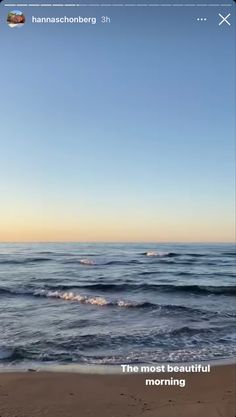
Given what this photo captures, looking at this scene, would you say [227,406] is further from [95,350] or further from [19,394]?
[95,350]

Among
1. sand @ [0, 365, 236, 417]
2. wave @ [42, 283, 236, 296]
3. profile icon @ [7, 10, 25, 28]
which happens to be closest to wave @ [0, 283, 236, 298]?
wave @ [42, 283, 236, 296]

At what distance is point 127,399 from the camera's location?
2.61 meters

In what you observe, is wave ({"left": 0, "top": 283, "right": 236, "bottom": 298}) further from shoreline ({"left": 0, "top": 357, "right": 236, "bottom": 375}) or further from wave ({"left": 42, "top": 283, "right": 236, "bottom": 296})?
shoreline ({"left": 0, "top": 357, "right": 236, "bottom": 375})

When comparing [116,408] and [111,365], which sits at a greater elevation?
[116,408]

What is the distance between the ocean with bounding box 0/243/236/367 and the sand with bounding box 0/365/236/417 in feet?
1.85

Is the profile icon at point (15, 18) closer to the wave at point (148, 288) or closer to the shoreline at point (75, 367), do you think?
the shoreline at point (75, 367)

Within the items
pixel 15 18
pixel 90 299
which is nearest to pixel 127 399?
pixel 15 18

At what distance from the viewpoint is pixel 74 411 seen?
2229 mm

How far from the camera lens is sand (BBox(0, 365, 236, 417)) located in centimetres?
231

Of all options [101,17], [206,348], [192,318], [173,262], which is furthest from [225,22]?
[173,262]

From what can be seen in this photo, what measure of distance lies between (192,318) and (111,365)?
253cm

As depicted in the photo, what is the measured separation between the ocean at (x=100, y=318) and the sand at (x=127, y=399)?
1.85 ft

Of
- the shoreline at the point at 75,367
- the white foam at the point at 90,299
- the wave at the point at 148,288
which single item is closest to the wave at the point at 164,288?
the wave at the point at 148,288

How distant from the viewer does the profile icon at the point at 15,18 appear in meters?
2.32
